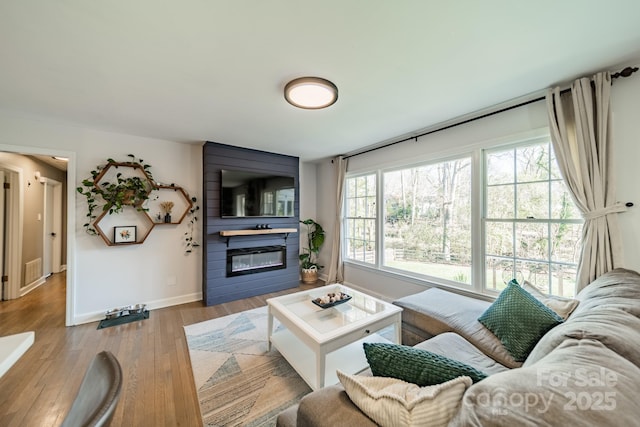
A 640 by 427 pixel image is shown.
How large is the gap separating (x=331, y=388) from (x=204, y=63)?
2.12 meters

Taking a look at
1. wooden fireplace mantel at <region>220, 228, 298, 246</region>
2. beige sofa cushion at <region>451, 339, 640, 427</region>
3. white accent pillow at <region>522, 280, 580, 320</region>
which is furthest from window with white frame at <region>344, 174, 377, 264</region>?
beige sofa cushion at <region>451, 339, 640, 427</region>

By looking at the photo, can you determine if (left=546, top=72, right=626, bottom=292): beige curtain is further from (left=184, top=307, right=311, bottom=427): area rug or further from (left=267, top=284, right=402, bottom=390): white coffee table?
(left=184, top=307, right=311, bottom=427): area rug

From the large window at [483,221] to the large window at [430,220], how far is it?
1 cm

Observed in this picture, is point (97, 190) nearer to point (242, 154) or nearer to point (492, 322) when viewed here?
point (242, 154)

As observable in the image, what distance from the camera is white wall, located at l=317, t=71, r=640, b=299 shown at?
173 centimetres

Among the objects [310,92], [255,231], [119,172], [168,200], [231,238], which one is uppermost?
[310,92]

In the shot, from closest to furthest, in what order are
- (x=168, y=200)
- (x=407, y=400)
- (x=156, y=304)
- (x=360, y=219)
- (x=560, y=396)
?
(x=560, y=396)
(x=407, y=400)
(x=156, y=304)
(x=168, y=200)
(x=360, y=219)

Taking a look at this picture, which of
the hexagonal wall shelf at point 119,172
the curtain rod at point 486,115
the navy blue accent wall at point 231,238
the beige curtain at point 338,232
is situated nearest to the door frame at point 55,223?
the hexagonal wall shelf at point 119,172

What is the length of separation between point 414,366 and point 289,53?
1.87m

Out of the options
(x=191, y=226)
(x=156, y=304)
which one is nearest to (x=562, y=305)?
(x=191, y=226)

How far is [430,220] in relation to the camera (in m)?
3.09

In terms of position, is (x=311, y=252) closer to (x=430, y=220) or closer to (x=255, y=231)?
(x=255, y=231)

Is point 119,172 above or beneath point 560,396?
above

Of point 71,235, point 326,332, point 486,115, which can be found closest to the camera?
point 326,332
